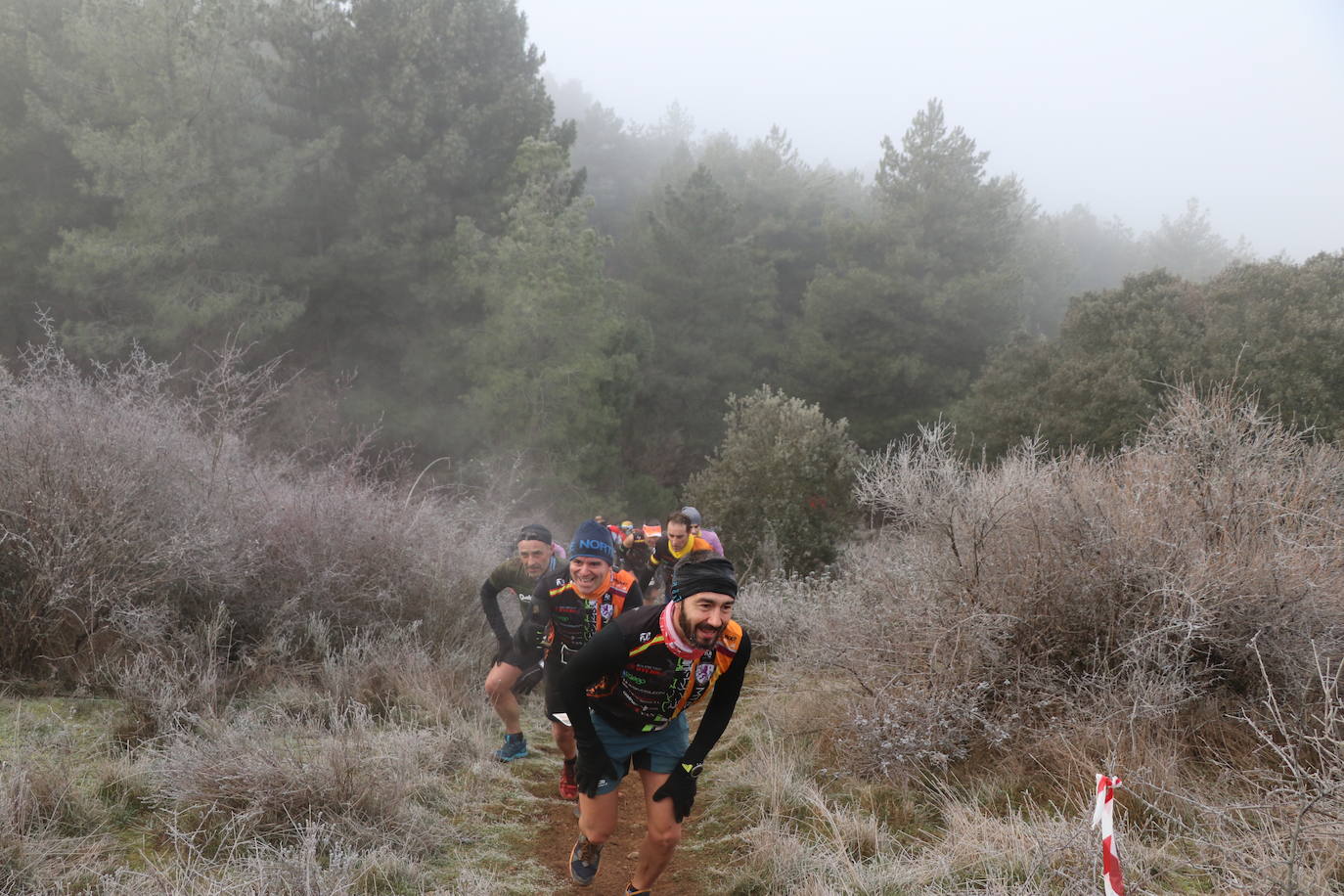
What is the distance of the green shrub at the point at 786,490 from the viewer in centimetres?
1844

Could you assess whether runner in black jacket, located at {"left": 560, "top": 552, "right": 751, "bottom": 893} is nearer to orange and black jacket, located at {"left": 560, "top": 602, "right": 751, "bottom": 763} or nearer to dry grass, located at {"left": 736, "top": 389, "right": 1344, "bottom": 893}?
orange and black jacket, located at {"left": 560, "top": 602, "right": 751, "bottom": 763}

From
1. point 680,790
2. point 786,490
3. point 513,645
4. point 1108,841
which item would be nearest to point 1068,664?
point 1108,841

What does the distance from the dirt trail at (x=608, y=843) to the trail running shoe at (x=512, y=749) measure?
A: 7 centimetres

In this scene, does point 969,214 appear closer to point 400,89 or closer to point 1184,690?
point 400,89

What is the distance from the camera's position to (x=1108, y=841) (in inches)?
A: 129

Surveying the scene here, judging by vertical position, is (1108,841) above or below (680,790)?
above

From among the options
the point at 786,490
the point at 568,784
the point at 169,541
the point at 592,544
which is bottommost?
the point at 568,784

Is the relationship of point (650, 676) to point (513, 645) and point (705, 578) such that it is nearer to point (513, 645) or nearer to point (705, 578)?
point (705, 578)

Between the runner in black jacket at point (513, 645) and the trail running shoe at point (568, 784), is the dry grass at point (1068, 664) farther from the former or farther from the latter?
the runner in black jacket at point (513, 645)

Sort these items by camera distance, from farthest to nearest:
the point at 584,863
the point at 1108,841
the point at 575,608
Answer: the point at 575,608
the point at 584,863
the point at 1108,841

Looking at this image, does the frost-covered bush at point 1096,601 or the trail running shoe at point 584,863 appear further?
the frost-covered bush at point 1096,601

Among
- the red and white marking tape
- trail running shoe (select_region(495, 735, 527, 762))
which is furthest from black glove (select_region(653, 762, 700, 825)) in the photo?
trail running shoe (select_region(495, 735, 527, 762))

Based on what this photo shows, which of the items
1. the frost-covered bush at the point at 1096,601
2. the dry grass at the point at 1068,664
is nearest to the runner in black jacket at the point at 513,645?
the dry grass at the point at 1068,664

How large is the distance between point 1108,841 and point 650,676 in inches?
76.3
